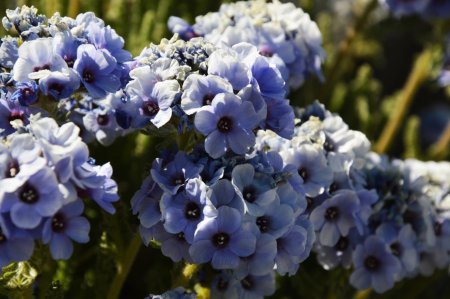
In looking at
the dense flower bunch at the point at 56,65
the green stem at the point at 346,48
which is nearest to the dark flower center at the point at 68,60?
the dense flower bunch at the point at 56,65

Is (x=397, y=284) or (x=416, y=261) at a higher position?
(x=416, y=261)

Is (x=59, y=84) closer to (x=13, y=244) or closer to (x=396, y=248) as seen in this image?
(x=13, y=244)

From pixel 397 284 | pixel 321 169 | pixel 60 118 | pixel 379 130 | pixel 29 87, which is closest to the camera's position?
pixel 29 87

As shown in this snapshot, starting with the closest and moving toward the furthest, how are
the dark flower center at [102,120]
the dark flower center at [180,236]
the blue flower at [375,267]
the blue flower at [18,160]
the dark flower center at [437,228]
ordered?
the blue flower at [18,160], the dark flower center at [180,236], the dark flower center at [102,120], the blue flower at [375,267], the dark flower center at [437,228]

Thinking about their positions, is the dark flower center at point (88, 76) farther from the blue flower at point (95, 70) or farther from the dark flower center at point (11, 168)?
the dark flower center at point (11, 168)

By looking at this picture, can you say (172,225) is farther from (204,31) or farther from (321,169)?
(204,31)

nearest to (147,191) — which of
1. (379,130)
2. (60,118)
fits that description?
(60,118)
